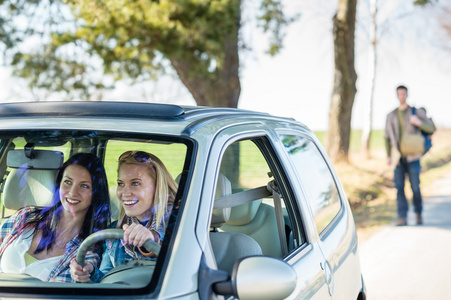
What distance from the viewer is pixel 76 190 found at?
2.55 metres

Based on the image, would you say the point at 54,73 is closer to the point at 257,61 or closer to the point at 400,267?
the point at 257,61

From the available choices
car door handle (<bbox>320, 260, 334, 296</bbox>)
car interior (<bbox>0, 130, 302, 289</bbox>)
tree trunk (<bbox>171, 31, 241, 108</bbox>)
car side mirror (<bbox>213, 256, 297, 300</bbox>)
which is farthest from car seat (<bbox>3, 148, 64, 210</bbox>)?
tree trunk (<bbox>171, 31, 241, 108</bbox>)

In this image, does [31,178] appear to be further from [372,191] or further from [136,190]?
[372,191]

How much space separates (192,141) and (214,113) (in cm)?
50

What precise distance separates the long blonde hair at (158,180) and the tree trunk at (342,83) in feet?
45.6

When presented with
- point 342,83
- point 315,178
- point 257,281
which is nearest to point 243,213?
point 315,178

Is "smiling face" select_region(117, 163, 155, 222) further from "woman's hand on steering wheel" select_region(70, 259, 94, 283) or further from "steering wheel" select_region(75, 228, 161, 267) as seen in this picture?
"woman's hand on steering wheel" select_region(70, 259, 94, 283)

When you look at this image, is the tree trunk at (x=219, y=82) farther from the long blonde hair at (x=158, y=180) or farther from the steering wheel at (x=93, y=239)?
the steering wheel at (x=93, y=239)

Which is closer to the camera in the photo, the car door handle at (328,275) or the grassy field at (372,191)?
the car door handle at (328,275)

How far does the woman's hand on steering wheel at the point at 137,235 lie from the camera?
2162 mm

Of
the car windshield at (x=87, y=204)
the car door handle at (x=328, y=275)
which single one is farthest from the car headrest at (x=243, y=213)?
the car windshield at (x=87, y=204)

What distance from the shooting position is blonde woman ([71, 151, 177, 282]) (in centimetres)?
219

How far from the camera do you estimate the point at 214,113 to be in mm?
2637

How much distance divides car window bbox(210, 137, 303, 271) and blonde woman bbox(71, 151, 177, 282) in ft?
1.17
